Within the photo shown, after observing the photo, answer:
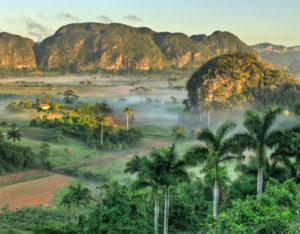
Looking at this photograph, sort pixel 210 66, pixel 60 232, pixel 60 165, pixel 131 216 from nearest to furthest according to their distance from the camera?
pixel 60 232 < pixel 131 216 < pixel 60 165 < pixel 210 66

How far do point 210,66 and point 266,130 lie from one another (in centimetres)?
10098

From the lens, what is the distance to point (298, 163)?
2234cm

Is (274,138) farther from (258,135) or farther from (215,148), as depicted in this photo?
(215,148)

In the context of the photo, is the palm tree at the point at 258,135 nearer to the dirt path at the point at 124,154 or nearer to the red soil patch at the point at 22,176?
the red soil patch at the point at 22,176

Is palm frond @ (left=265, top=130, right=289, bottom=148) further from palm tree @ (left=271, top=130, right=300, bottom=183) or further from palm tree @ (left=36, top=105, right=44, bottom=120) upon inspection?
palm tree @ (left=36, top=105, right=44, bottom=120)

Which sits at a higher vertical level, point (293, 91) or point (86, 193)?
point (293, 91)

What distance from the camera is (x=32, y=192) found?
143ft

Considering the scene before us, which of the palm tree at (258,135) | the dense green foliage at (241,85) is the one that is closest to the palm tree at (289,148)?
the palm tree at (258,135)

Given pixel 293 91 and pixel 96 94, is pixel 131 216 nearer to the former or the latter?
pixel 293 91

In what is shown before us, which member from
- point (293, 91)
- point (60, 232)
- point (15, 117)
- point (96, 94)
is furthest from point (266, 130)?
point (96, 94)

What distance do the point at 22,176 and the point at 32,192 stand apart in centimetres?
829

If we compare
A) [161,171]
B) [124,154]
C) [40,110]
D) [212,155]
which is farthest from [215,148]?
[40,110]

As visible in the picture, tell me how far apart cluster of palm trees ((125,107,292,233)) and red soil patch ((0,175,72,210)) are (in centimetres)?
2402

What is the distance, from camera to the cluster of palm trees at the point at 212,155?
1964 centimetres
